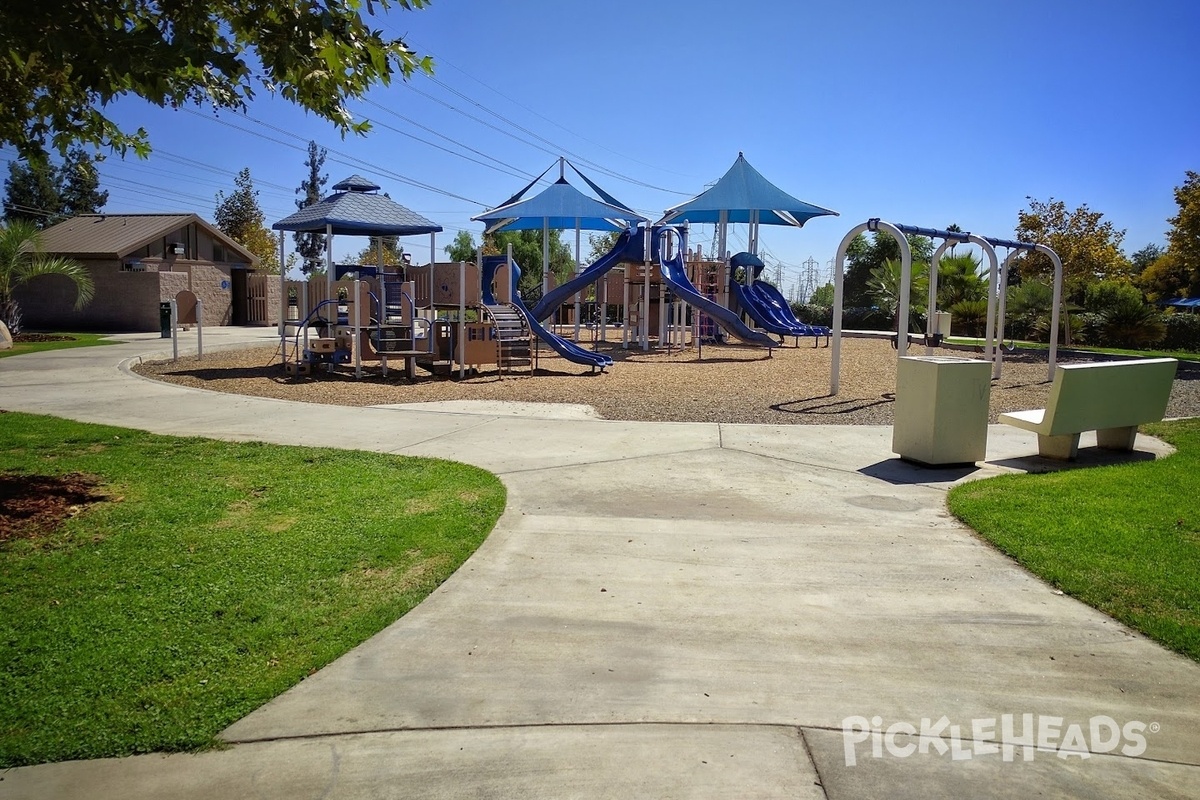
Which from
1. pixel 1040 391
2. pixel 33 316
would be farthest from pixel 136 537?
pixel 33 316

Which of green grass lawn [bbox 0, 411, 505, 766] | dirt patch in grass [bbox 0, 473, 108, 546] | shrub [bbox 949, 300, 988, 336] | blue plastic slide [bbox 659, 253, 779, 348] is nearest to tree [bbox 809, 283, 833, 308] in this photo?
shrub [bbox 949, 300, 988, 336]

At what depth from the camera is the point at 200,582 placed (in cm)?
495

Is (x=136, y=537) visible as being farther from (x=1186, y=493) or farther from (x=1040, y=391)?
(x=1040, y=391)

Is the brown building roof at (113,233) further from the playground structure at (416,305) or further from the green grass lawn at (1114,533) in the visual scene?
the green grass lawn at (1114,533)

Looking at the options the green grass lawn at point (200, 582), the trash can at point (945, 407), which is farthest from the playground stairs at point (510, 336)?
the trash can at point (945, 407)

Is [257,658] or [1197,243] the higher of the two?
[1197,243]

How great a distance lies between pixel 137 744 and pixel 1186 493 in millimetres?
7719

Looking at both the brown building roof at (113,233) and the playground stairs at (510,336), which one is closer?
the playground stairs at (510,336)

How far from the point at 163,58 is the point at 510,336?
42.7 ft

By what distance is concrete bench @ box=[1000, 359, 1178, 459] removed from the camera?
28.2 ft

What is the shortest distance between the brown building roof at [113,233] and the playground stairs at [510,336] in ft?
74.0

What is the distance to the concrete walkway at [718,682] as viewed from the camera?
315 centimetres

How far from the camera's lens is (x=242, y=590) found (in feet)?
15.9

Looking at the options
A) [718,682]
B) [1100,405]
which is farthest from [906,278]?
[718,682]
